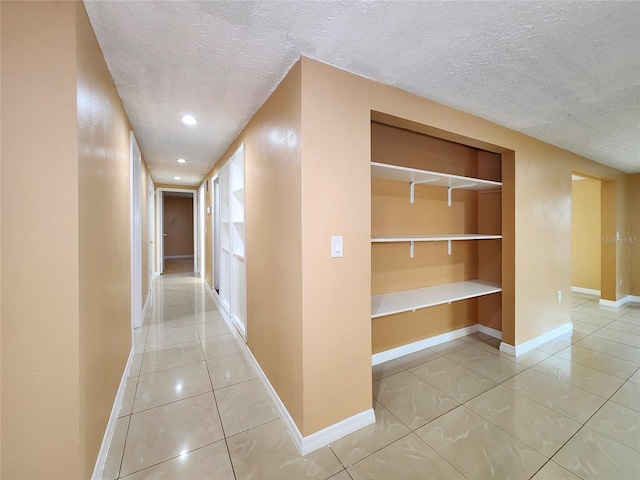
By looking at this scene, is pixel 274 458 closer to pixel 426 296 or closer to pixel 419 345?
pixel 426 296

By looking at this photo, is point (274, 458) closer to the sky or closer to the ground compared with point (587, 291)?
closer to the ground

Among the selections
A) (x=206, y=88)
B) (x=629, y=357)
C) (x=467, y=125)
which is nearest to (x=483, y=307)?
(x=629, y=357)

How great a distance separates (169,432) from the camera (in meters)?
1.66

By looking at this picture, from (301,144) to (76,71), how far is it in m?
0.98

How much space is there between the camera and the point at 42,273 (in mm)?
1020

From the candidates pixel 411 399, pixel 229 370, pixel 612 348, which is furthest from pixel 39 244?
pixel 612 348

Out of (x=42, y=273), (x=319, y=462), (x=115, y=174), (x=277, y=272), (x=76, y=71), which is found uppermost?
(x=76, y=71)

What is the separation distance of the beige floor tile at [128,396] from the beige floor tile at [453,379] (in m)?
2.24

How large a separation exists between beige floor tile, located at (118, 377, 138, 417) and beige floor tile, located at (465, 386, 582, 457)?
2423 mm

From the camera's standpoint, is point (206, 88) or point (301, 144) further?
point (206, 88)

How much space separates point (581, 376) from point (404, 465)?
2.02 meters

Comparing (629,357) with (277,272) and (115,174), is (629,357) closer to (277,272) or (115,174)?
(277,272)

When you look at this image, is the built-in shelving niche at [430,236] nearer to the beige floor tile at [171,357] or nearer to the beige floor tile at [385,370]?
the beige floor tile at [385,370]

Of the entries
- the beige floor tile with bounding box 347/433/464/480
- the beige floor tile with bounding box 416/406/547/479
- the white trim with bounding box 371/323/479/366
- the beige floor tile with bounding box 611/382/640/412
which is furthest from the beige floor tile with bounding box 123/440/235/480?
the beige floor tile with bounding box 611/382/640/412
